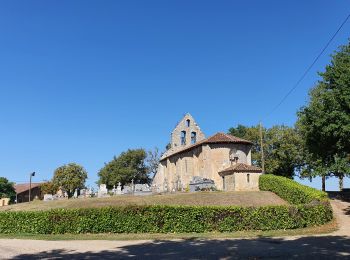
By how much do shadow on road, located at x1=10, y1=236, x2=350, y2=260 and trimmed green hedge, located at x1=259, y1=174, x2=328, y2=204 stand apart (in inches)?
414

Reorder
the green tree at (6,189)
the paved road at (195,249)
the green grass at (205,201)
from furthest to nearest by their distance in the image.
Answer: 1. the green tree at (6,189)
2. the green grass at (205,201)
3. the paved road at (195,249)

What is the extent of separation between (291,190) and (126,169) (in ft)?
188

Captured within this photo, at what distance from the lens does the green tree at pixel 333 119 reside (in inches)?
1164

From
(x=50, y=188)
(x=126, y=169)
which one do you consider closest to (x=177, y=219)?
(x=50, y=188)

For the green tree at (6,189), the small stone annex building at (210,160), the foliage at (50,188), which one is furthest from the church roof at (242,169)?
the green tree at (6,189)

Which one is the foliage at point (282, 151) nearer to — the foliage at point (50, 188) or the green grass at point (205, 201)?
the green grass at point (205, 201)

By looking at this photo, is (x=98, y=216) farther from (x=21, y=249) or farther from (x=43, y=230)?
(x=21, y=249)

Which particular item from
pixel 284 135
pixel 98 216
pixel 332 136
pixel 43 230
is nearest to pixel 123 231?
pixel 98 216

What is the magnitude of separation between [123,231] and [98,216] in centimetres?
184

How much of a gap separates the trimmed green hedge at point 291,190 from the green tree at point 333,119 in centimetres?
347

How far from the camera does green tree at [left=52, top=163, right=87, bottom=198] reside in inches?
2995

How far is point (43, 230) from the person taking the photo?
82.8 feet

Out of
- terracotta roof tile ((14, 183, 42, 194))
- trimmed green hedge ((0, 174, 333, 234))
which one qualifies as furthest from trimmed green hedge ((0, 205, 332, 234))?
terracotta roof tile ((14, 183, 42, 194))

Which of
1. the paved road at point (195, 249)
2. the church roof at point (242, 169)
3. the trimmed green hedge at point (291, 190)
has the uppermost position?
the church roof at point (242, 169)
